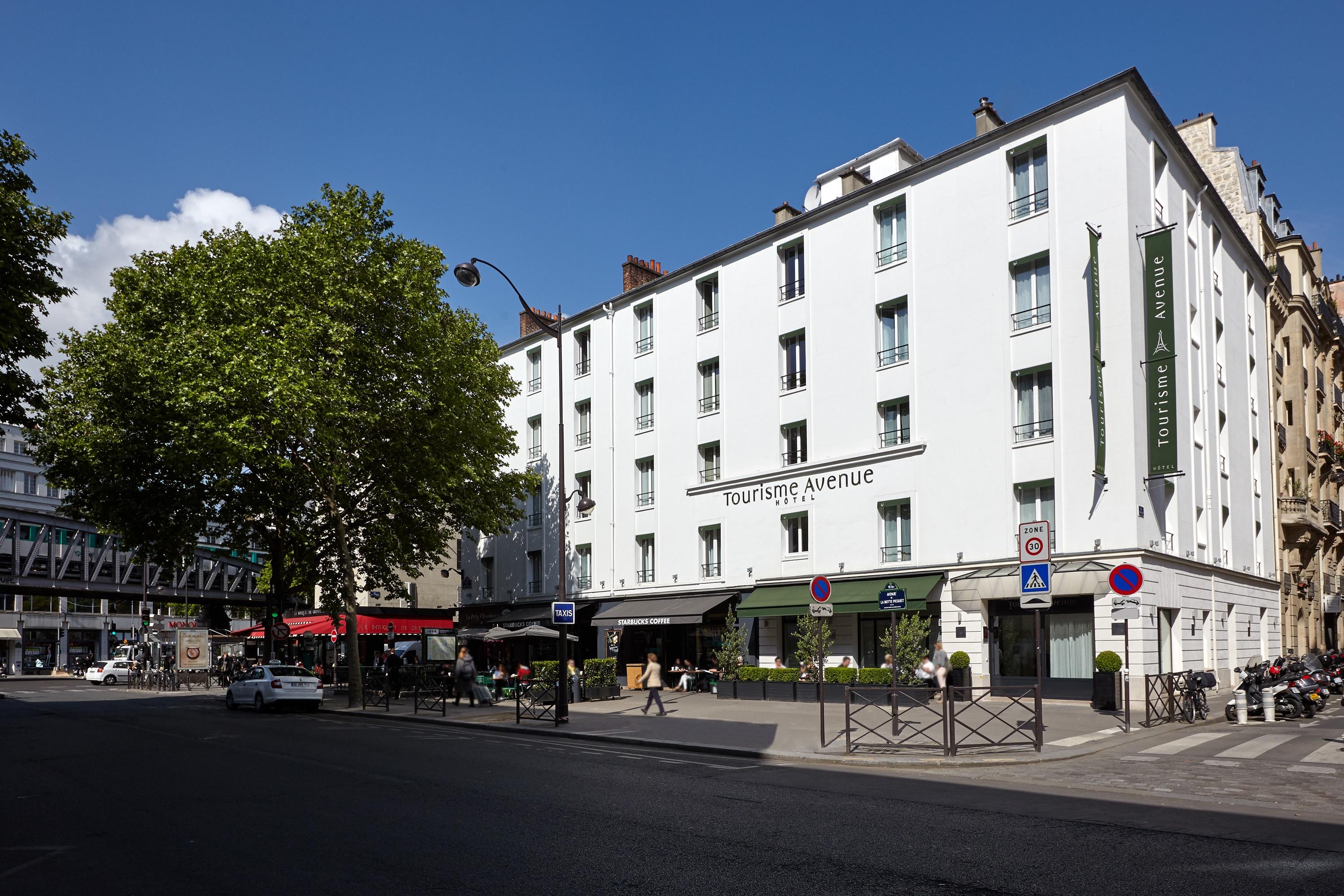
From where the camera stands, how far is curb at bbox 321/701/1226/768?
14031 millimetres

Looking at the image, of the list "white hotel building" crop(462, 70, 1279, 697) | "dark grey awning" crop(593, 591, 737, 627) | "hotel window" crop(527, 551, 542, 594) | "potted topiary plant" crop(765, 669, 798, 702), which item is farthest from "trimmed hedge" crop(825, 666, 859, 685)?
"hotel window" crop(527, 551, 542, 594)

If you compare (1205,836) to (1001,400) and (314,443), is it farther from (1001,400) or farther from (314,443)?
(314,443)

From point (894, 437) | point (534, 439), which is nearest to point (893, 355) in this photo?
point (894, 437)

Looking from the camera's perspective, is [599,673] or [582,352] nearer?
[599,673]

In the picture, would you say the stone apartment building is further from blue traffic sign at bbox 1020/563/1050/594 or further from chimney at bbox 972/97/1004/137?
blue traffic sign at bbox 1020/563/1050/594

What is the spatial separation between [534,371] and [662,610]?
14.5 meters

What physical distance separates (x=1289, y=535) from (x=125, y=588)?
6018cm

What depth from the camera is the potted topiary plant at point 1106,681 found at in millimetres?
22047

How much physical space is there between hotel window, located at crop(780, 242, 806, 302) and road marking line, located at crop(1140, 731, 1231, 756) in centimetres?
1853

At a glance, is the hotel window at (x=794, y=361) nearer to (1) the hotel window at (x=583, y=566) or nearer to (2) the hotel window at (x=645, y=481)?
(2) the hotel window at (x=645, y=481)

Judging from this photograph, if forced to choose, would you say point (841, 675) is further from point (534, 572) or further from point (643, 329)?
point (534, 572)

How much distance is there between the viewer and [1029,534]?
14.7 meters

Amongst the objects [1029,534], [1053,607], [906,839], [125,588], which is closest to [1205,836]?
[906,839]

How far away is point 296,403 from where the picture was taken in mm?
26656
